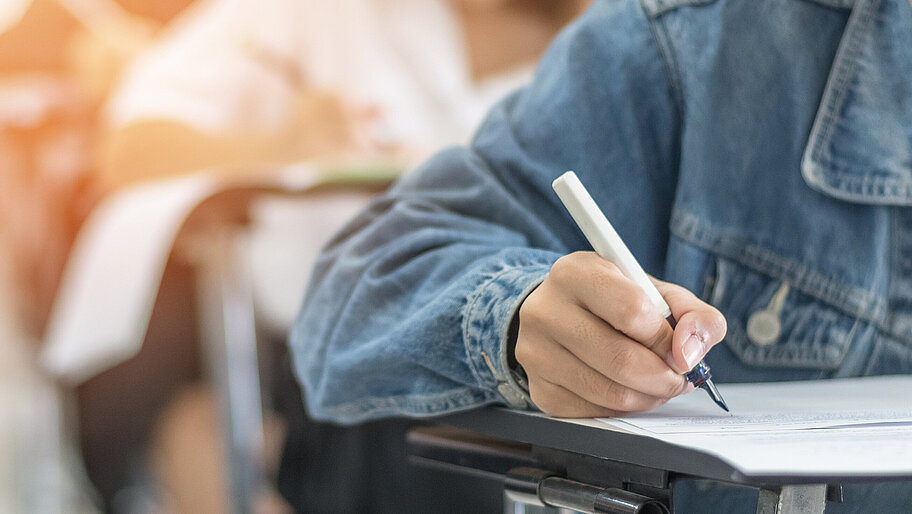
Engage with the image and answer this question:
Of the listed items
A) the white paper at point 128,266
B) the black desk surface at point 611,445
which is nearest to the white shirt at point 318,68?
the white paper at point 128,266

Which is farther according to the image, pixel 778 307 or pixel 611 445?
pixel 778 307

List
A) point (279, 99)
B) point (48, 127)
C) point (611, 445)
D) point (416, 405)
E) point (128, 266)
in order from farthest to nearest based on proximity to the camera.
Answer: point (48, 127), point (279, 99), point (128, 266), point (416, 405), point (611, 445)

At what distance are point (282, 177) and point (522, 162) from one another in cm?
49

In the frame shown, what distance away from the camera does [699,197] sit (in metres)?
0.52

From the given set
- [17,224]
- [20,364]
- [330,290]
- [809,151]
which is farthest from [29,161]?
[809,151]

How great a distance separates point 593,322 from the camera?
1.06 feet

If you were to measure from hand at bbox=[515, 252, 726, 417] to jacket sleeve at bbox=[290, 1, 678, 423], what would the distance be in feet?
0.11

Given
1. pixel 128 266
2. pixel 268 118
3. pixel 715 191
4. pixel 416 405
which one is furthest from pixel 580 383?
pixel 268 118

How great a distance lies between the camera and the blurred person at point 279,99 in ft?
4.66

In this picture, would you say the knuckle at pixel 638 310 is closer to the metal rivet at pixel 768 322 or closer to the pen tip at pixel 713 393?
the pen tip at pixel 713 393

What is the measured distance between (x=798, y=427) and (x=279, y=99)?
4.86ft

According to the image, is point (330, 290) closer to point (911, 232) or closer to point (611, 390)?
point (611, 390)

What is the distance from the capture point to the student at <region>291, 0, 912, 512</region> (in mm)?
471

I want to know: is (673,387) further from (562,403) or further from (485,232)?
(485,232)
